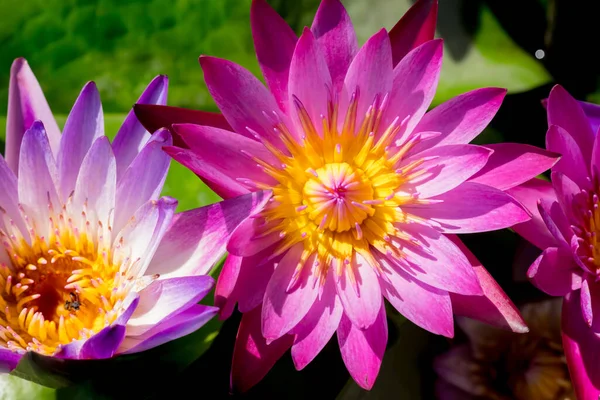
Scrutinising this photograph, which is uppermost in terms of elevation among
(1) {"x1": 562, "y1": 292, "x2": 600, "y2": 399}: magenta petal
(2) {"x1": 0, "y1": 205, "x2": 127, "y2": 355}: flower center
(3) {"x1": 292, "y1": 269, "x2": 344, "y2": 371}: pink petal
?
(2) {"x1": 0, "y1": 205, "x2": 127, "y2": 355}: flower center

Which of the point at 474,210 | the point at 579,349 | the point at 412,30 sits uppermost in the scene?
the point at 412,30

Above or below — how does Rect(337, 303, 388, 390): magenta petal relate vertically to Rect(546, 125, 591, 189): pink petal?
below

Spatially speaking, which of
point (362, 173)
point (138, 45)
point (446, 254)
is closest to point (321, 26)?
point (362, 173)

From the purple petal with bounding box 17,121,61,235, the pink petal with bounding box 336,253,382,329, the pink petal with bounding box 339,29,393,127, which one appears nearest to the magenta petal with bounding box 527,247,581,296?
the pink petal with bounding box 336,253,382,329

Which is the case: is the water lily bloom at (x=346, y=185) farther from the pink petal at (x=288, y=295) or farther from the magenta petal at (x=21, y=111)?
the magenta petal at (x=21, y=111)

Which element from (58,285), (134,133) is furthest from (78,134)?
(58,285)

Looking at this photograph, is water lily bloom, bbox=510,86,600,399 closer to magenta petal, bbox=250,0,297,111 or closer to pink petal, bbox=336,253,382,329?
pink petal, bbox=336,253,382,329

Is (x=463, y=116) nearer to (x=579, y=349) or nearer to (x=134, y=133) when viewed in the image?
(x=579, y=349)
